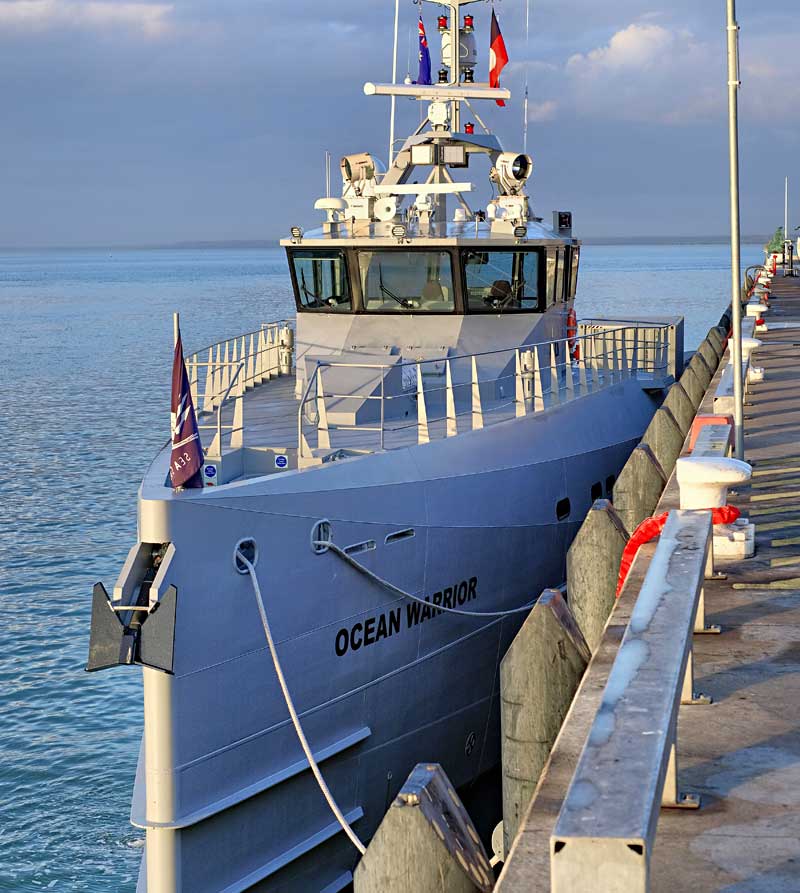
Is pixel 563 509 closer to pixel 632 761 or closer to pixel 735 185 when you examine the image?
pixel 735 185

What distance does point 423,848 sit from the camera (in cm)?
541

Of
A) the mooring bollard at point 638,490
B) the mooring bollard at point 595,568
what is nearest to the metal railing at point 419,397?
the mooring bollard at point 638,490

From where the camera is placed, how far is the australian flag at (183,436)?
356 inches

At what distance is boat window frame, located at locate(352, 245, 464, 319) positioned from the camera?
1564 centimetres

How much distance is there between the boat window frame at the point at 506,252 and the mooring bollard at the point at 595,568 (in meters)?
6.34

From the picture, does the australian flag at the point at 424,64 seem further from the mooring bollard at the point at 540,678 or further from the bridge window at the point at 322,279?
the mooring bollard at the point at 540,678

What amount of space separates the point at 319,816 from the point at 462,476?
12.4 ft

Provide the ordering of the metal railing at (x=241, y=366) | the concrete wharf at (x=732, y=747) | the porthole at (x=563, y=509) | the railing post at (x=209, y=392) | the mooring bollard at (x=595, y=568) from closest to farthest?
the concrete wharf at (x=732, y=747), the mooring bollard at (x=595, y=568), the porthole at (x=563, y=509), the metal railing at (x=241, y=366), the railing post at (x=209, y=392)

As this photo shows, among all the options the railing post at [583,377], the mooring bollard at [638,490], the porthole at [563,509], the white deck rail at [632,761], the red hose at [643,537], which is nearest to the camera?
the white deck rail at [632,761]

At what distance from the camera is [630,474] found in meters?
12.4

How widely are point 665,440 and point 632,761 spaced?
1106cm

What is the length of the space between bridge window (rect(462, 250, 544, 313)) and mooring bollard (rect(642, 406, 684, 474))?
273cm

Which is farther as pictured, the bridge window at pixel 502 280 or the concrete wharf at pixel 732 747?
the bridge window at pixel 502 280

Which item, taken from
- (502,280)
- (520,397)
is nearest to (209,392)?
(502,280)
